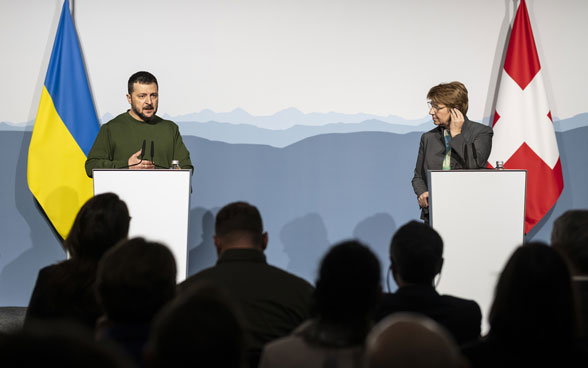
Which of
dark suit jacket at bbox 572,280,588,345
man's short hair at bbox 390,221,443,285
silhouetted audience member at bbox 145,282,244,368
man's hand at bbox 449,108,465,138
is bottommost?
dark suit jacket at bbox 572,280,588,345

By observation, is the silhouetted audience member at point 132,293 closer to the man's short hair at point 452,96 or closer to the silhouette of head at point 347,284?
the silhouette of head at point 347,284

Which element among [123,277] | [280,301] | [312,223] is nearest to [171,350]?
[123,277]

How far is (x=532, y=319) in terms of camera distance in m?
1.23

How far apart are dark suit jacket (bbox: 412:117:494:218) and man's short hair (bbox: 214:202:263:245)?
1.69 meters

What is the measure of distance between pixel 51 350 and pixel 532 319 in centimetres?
95

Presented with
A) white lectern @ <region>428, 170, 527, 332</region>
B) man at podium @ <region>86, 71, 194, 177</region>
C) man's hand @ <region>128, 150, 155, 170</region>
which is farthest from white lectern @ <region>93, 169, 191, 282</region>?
white lectern @ <region>428, 170, 527, 332</region>

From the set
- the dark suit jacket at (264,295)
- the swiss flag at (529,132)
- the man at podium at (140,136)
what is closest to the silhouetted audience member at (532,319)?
the dark suit jacket at (264,295)

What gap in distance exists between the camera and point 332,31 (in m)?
4.82

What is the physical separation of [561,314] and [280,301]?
93 cm

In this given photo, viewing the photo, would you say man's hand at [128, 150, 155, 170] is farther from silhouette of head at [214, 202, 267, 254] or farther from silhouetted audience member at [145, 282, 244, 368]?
silhouetted audience member at [145, 282, 244, 368]

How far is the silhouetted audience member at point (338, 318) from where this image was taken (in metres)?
1.29

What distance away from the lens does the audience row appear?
0.77 meters

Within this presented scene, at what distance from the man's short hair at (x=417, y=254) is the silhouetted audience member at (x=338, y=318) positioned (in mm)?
559

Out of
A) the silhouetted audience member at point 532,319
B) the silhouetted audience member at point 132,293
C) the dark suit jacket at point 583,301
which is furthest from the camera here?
the dark suit jacket at point 583,301
